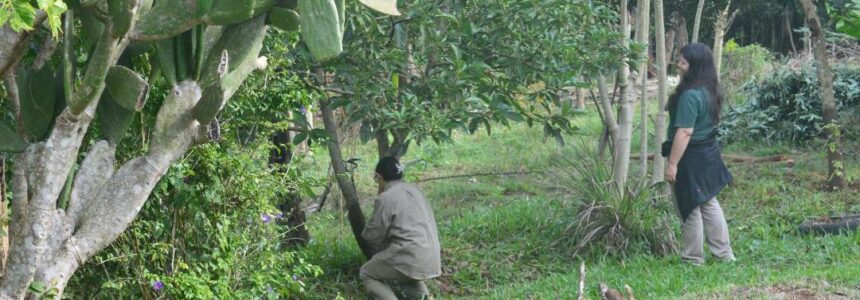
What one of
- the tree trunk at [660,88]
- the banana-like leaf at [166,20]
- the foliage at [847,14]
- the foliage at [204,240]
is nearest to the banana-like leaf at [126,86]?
the banana-like leaf at [166,20]

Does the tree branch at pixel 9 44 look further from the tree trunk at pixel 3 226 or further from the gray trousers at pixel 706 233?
the gray trousers at pixel 706 233

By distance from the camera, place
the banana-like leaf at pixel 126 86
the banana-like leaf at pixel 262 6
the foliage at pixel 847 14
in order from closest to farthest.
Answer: the banana-like leaf at pixel 126 86
the banana-like leaf at pixel 262 6
the foliage at pixel 847 14

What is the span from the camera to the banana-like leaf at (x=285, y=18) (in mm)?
4758

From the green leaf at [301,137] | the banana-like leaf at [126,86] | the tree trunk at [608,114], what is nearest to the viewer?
the banana-like leaf at [126,86]

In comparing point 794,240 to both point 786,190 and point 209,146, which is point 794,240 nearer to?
point 786,190

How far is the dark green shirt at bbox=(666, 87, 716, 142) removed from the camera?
26.9 ft

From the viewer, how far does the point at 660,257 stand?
905cm

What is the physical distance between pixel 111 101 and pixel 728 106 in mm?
11504

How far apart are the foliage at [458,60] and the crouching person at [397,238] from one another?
1.44 feet

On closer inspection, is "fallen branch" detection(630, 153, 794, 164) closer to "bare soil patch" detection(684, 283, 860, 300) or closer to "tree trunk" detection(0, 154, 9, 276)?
"bare soil patch" detection(684, 283, 860, 300)

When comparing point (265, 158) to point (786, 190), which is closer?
point (265, 158)

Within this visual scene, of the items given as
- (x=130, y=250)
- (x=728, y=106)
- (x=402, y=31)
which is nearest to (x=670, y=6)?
(x=728, y=106)

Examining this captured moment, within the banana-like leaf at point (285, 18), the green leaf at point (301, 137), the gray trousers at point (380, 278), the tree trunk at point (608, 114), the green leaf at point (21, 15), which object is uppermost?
the green leaf at point (21, 15)

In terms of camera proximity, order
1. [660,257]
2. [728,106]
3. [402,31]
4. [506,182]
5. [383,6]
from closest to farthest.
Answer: [383,6], [402,31], [660,257], [506,182], [728,106]
